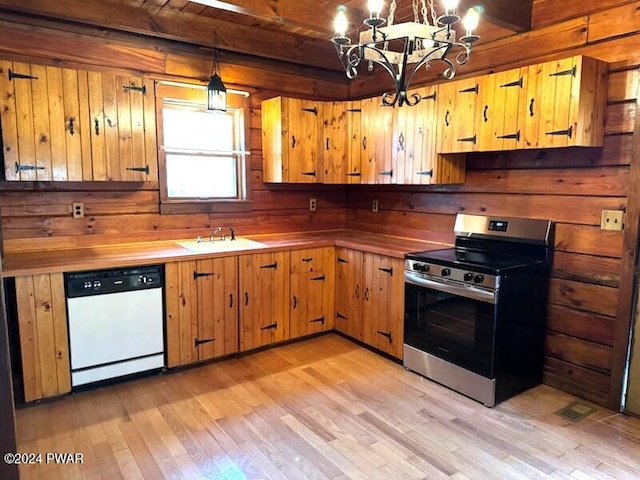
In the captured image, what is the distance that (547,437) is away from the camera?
2.41 metres

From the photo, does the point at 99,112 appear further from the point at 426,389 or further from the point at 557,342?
the point at 557,342

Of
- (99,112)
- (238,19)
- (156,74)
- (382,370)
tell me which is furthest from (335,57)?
(382,370)

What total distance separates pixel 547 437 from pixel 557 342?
0.74 meters

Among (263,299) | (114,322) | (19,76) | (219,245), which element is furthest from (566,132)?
(19,76)

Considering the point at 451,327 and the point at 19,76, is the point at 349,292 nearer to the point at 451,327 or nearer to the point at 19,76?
the point at 451,327

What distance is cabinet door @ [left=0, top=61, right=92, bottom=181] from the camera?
266 cm

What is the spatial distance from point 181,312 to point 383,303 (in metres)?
1.48

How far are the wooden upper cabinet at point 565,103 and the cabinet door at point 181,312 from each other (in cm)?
238

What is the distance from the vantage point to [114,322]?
113 inches

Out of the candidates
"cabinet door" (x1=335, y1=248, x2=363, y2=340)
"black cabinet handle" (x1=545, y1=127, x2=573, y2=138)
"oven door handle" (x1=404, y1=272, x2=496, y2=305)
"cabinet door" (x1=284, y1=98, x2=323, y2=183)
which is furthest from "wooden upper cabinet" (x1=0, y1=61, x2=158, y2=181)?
"black cabinet handle" (x1=545, y1=127, x2=573, y2=138)

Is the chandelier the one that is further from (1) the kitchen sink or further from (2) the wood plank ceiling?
(1) the kitchen sink

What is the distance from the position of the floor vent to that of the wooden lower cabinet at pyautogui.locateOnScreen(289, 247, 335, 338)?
1.87m

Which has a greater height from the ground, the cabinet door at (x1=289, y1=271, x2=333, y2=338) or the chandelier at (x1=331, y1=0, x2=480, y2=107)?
the chandelier at (x1=331, y1=0, x2=480, y2=107)

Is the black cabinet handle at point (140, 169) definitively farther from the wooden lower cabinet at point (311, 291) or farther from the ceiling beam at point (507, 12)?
the ceiling beam at point (507, 12)
